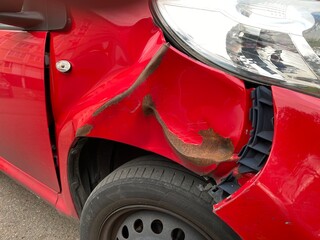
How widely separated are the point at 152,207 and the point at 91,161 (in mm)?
508

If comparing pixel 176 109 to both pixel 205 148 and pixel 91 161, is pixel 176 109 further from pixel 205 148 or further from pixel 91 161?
pixel 91 161

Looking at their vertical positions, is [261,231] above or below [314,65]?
below

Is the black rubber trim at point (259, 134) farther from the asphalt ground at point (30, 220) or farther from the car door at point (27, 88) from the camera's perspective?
the asphalt ground at point (30, 220)

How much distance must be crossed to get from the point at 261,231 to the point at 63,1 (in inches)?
45.8

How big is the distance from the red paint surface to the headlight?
83 mm

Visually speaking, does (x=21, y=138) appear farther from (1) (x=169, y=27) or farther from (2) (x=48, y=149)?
(1) (x=169, y=27)

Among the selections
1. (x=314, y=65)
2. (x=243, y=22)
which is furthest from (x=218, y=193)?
(x=243, y=22)

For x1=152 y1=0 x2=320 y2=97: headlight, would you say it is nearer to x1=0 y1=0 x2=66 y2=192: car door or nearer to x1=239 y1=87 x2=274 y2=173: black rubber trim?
x1=239 y1=87 x2=274 y2=173: black rubber trim

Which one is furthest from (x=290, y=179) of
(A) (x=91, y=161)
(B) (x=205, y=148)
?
(A) (x=91, y=161)

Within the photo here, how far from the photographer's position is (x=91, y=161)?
1912mm

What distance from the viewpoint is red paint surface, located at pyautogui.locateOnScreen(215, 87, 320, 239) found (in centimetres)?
114

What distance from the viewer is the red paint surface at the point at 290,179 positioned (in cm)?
114

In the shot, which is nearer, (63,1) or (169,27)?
(169,27)

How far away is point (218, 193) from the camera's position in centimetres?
134
